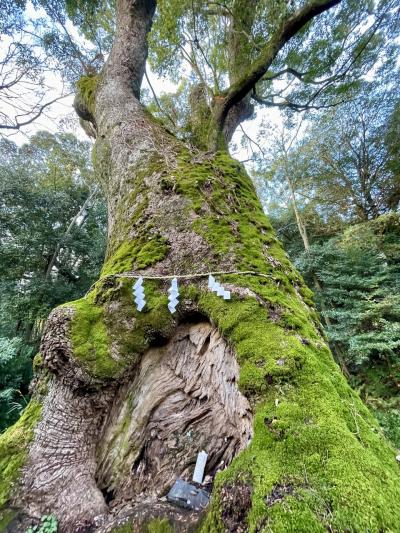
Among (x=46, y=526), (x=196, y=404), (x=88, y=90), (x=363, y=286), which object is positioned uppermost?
(x=88, y=90)

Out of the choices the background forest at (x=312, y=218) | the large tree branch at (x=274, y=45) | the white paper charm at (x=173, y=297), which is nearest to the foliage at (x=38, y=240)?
the background forest at (x=312, y=218)

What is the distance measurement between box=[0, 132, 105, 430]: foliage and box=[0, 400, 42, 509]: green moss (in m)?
5.52

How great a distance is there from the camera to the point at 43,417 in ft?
4.30

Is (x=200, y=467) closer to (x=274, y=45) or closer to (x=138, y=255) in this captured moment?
(x=138, y=255)

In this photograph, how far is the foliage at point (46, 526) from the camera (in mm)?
1067

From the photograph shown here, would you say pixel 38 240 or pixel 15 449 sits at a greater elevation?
pixel 38 240

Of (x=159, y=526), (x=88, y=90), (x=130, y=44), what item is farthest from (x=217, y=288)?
(x=130, y=44)

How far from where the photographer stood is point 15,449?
125 cm

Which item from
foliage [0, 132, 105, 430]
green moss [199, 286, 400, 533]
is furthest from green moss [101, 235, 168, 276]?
foliage [0, 132, 105, 430]

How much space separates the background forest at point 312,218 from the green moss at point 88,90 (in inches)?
56.6

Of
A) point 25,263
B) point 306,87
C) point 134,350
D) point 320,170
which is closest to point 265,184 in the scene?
point 320,170

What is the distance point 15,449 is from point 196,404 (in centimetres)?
92

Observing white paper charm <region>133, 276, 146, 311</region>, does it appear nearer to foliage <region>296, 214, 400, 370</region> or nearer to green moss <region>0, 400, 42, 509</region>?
green moss <region>0, 400, 42, 509</region>

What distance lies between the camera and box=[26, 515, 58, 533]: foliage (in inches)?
42.0
